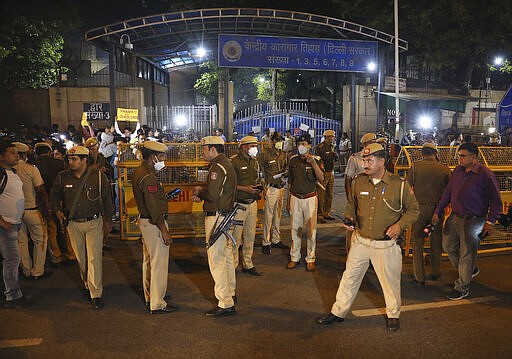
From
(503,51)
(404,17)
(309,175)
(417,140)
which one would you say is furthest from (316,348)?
(503,51)

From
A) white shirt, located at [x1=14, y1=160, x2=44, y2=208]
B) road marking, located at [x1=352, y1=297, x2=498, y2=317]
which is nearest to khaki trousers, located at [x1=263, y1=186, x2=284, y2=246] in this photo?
road marking, located at [x1=352, y1=297, x2=498, y2=317]

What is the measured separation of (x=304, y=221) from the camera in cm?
669

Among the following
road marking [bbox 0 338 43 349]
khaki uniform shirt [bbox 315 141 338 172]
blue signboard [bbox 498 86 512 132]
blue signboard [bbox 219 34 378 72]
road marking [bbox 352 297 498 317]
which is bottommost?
road marking [bbox 352 297 498 317]

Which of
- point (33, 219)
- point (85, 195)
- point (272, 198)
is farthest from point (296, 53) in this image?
point (85, 195)

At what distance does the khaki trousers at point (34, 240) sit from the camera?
609 centimetres

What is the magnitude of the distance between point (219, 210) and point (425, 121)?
1976 cm

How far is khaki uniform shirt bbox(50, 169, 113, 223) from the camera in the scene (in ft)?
17.0

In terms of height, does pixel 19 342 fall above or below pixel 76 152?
below

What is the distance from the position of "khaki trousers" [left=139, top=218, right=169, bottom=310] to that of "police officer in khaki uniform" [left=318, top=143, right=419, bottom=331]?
202cm

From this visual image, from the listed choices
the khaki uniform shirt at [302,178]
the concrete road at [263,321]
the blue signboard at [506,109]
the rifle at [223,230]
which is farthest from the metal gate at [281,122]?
the rifle at [223,230]

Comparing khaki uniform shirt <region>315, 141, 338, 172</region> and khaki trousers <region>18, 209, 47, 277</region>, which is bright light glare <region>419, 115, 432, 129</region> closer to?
khaki uniform shirt <region>315, 141, 338, 172</region>

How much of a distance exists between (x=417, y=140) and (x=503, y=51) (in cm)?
1184

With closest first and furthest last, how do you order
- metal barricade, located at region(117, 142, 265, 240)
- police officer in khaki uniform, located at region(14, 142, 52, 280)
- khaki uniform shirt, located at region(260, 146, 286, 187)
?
police officer in khaki uniform, located at region(14, 142, 52, 280), khaki uniform shirt, located at region(260, 146, 286, 187), metal barricade, located at region(117, 142, 265, 240)

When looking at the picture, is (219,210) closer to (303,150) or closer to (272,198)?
(303,150)
